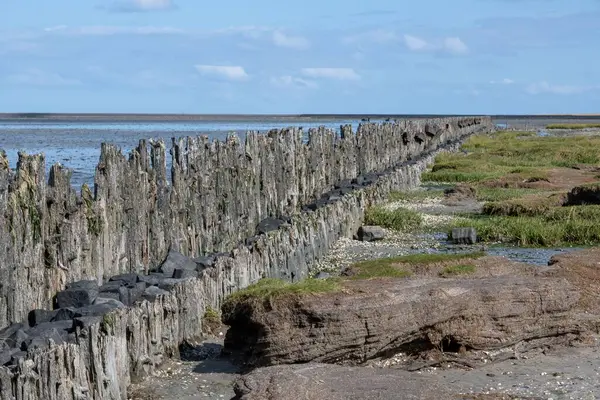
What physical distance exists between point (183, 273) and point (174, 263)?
2.33ft

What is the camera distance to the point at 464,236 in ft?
54.6

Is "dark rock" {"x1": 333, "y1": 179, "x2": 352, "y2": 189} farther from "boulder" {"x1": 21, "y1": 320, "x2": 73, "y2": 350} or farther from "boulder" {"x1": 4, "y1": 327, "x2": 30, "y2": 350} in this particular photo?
"boulder" {"x1": 4, "y1": 327, "x2": 30, "y2": 350}

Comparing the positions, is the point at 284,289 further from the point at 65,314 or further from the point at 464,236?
the point at 464,236

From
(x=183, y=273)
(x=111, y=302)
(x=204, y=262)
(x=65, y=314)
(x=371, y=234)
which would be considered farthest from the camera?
(x=371, y=234)

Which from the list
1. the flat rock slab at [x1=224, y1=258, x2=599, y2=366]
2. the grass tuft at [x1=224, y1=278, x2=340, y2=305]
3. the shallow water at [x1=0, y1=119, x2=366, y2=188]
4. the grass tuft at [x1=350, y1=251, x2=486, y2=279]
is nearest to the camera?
the flat rock slab at [x1=224, y1=258, x2=599, y2=366]

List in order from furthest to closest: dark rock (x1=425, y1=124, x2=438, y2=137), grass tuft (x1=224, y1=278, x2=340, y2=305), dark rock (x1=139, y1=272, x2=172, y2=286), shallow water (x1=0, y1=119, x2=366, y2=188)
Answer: dark rock (x1=425, y1=124, x2=438, y2=137) → shallow water (x1=0, y1=119, x2=366, y2=188) → dark rock (x1=139, y1=272, x2=172, y2=286) → grass tuft (x1=224, y1=278, x2=340, y2=305)

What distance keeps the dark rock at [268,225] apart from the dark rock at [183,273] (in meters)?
3.26

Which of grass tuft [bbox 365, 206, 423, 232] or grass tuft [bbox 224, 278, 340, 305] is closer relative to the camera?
grass tuft [bbox 224, 278, 340, 305]

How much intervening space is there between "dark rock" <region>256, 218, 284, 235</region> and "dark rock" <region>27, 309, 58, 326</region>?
5335mm

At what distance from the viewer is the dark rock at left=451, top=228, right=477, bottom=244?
16.6m

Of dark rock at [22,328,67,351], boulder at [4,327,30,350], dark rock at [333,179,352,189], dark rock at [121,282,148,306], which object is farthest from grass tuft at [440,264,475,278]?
dark rock at [333,179,352,189]

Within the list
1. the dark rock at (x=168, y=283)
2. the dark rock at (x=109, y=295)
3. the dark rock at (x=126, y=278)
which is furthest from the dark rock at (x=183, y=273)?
the dark rock at (x=109, y=295)

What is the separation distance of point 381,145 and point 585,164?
21.8ft

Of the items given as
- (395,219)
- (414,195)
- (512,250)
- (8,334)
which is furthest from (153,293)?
(414,195)
